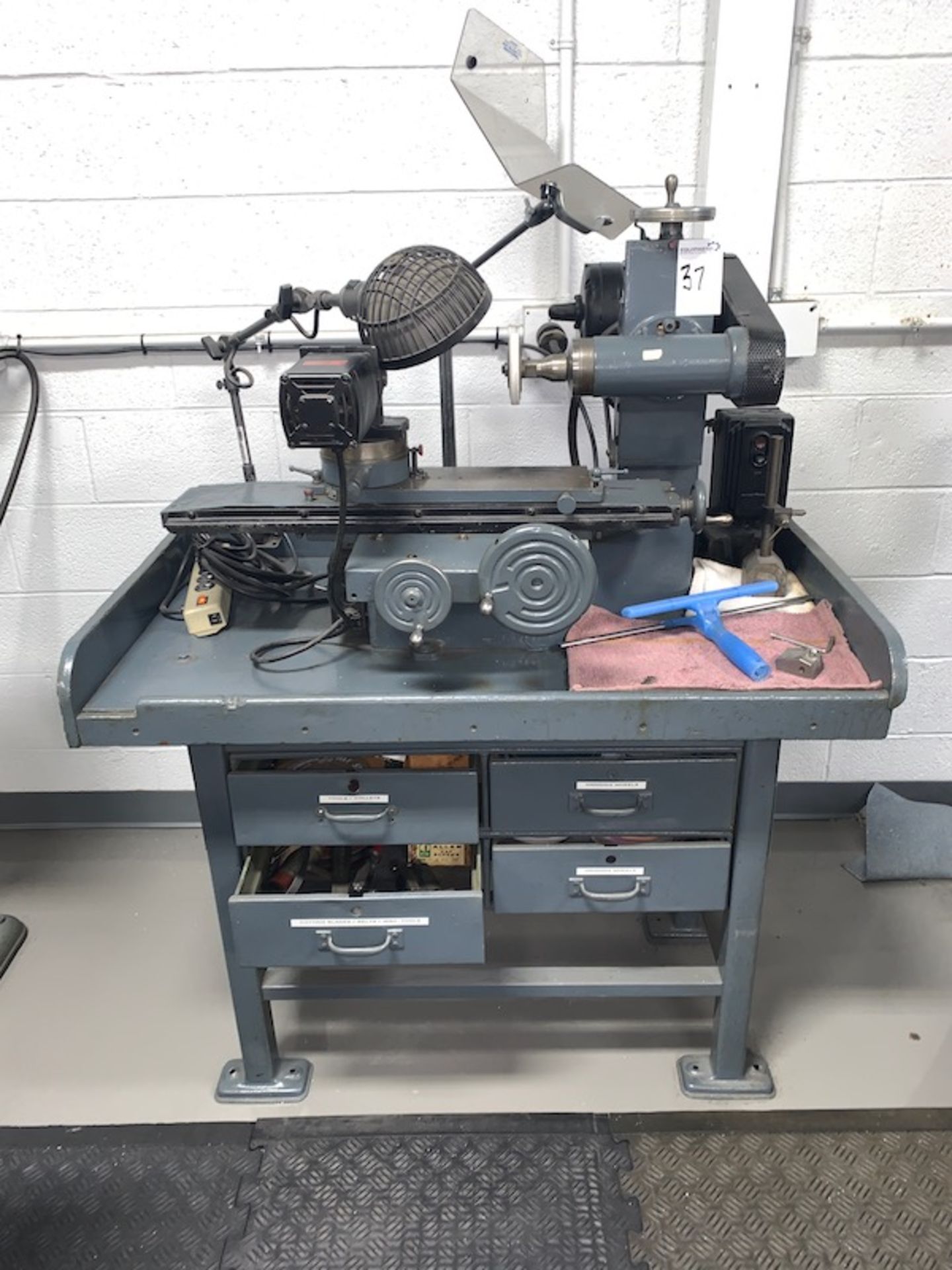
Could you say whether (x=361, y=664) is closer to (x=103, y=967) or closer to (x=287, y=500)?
(x=287, y=500)

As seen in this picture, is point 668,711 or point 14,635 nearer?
point 668,711

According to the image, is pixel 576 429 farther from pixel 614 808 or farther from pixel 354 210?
pixel 614 808

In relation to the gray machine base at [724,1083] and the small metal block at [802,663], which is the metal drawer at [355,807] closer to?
the small metal block at [802,663]

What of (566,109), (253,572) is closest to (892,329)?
(566,109)

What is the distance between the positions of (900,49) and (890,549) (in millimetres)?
903

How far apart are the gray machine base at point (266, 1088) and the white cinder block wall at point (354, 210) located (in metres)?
1.02

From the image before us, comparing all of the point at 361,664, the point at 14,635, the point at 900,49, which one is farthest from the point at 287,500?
the point at 900,49

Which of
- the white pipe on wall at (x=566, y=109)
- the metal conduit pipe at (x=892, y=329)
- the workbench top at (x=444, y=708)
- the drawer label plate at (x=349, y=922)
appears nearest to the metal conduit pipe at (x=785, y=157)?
the metal conduit pipe at (x=892, y=329)

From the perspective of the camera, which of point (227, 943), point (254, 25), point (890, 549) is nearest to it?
point (227, 943)

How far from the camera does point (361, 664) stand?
124cm

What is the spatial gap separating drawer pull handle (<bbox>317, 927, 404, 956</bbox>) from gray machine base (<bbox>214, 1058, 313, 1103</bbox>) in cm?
39

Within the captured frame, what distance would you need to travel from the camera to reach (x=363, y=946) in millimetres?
1329

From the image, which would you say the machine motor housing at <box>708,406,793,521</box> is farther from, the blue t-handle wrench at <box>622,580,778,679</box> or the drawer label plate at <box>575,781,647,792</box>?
the drawer label plate at <box>575,781,647,792</box>

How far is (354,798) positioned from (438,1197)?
637mm
